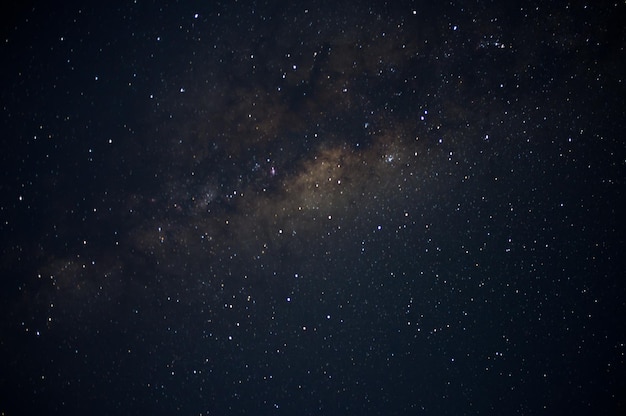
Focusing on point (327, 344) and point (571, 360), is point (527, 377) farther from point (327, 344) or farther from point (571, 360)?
point (327, 344)

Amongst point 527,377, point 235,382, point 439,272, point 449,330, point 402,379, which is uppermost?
point 439,272

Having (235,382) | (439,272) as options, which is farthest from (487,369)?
(235,382)

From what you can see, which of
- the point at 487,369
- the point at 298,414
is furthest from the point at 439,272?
the point at 298,414

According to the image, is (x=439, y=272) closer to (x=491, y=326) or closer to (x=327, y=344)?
(x=491, y=326)

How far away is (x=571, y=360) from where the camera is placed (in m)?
2.68

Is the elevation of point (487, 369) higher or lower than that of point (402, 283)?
lower

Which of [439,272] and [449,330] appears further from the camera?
[449,330]

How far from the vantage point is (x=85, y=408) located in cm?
288

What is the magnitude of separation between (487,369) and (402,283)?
111 centimetres

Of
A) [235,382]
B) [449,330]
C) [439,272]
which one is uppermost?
[439,272]

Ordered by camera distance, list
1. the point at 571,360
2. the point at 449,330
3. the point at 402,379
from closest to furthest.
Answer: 1. the point at 449,330
2. the point at 571,360
3. the point at 402,379

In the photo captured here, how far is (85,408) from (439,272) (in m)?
3.38

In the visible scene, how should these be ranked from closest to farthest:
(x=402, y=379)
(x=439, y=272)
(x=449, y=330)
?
1. (x=439, y=272)
2. (x=449, y=330)
3. (x=402, y=379)

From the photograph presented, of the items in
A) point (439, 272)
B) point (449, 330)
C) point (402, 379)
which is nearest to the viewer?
point (439, 272)
